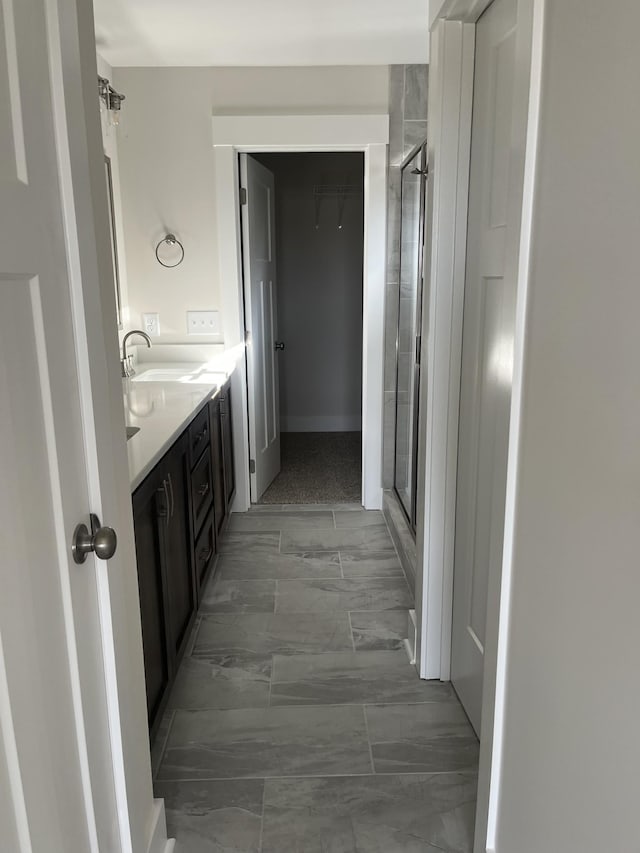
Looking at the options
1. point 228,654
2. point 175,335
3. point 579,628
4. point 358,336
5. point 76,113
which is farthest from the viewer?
point 358,336

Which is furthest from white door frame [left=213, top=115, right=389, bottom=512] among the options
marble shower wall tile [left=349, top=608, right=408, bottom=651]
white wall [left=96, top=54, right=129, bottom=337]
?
marble shower wall tile [left=349, top=608, right=408, bottom=651]

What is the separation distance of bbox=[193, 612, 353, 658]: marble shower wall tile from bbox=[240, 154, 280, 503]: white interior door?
1351 millimetres

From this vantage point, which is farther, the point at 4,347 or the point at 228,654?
the point at 228,654

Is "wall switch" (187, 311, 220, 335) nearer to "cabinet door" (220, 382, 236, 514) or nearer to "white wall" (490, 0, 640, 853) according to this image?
"cabinet door" (220, 382, 236, 514)

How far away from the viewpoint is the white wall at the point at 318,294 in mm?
5273

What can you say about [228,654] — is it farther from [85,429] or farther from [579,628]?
[579,628]

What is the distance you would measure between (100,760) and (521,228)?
1242 mm

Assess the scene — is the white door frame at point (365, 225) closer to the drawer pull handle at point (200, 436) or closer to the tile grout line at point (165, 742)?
the drawer pull handle at point (200, 436)

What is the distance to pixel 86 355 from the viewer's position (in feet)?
3.76

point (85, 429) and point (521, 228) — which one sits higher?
point (521, 228)

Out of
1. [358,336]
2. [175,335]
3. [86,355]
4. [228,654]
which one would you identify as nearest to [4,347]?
[86,355]

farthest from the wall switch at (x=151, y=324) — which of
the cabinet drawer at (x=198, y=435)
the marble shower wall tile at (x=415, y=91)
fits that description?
the marble shower wall tile at (x=415, y=91)

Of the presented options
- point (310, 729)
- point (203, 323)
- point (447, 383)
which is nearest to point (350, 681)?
point (310, 729)

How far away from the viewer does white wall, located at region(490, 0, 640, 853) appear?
85cm
